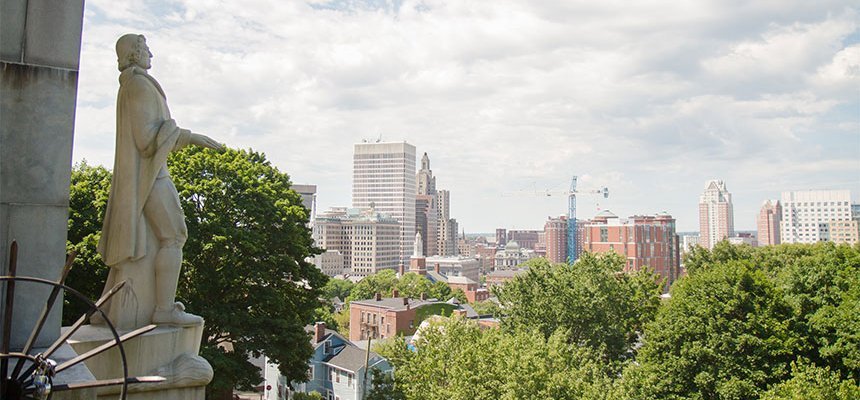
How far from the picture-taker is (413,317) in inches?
2687

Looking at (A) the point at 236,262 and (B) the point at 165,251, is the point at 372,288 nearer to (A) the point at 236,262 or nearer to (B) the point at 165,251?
(A) the point at 236,262

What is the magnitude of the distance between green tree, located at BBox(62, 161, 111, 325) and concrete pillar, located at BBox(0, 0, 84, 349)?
434 inches

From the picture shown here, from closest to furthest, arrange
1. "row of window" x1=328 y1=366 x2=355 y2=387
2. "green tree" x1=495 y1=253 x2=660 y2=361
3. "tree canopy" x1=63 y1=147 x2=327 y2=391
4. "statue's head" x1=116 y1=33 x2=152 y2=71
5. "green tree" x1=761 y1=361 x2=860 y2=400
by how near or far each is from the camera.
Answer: "statue's head" x1=116 y1=33 x2=152 y2=71
"green tree" x1=761 y1=361 x2=860 y2=400
"tree canopy" x1=63 y1=147 x2=327 y2=391
"green tree" x1=495 y1=253 x2=660 y2=361
"row of window" x1=328 y1=366 x2=355 y2=387

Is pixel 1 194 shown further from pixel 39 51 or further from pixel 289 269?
pixel 289 269

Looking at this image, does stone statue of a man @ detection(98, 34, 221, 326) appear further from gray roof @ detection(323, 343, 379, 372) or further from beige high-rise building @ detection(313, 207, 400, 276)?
beige high-rise building @ detection(313, 207, 400, 276)

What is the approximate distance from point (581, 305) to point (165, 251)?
2298 centimetres

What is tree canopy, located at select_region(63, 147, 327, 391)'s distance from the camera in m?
17.4

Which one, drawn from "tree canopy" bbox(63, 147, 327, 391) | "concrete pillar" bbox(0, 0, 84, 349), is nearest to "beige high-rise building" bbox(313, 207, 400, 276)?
"tree canopy" bbox(63, 147, 327, 391)

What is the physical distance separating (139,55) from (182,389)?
320 cm

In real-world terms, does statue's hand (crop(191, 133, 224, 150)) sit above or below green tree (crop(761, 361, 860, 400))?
above

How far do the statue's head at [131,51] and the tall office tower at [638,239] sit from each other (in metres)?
114

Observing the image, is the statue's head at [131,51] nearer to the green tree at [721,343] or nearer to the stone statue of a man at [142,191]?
the stone statue of a man at [142,191]

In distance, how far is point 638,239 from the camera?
117 meters

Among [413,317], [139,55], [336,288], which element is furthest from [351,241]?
[139,55]
